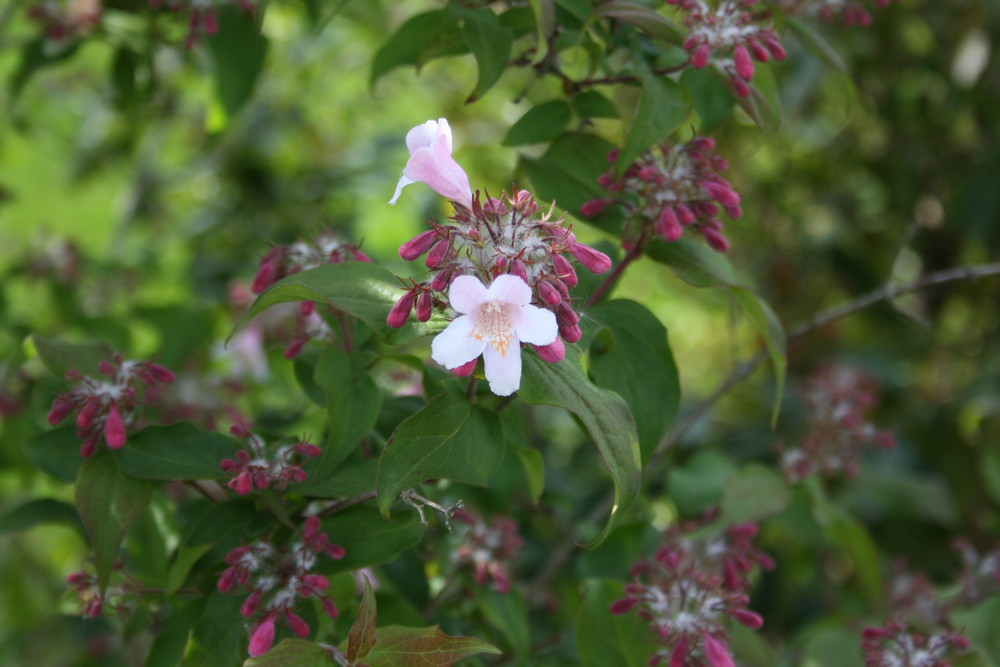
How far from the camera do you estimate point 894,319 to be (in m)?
2.94

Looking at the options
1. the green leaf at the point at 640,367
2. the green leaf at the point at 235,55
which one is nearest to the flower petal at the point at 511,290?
the green leaf at the point at 640,367

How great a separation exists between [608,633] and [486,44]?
791 millimetres

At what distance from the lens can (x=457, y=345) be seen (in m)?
0.88

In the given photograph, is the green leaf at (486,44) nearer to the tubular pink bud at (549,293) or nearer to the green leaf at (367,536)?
the tubular pink bud at (549,293)

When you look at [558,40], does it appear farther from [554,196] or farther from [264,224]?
[264,224]

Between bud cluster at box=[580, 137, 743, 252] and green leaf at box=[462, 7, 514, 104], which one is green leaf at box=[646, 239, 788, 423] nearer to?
bud cluster at box=[580, 137, 743, 252]

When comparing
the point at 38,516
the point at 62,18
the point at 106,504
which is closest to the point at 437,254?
the point at 106,504

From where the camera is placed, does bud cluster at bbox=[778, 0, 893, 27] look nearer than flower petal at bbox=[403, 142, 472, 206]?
No

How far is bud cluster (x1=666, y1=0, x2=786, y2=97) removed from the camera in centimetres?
112

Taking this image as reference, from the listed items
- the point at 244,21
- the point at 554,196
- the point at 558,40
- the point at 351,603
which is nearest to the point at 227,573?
the point at 351,603

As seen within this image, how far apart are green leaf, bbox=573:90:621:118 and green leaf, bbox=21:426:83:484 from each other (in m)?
0.79

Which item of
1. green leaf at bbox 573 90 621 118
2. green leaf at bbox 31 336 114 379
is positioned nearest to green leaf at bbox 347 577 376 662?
green leaf at bbox 31 336 114 379

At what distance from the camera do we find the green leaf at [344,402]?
1080mm

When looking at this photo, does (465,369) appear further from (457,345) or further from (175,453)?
(175,453)
